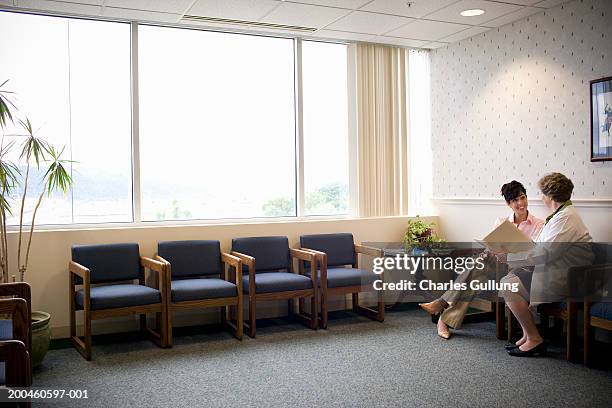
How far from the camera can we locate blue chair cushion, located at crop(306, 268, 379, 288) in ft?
18.2

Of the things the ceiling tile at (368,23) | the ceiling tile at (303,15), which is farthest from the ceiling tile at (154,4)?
the ceiling tile at (368,23)

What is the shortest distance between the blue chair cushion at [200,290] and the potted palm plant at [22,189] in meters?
0.98

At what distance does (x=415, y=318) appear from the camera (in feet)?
19.4

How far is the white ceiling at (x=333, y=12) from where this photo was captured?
5.09m

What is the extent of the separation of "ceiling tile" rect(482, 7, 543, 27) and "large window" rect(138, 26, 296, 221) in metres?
2.03

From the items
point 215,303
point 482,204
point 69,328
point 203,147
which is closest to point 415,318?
point 482,204

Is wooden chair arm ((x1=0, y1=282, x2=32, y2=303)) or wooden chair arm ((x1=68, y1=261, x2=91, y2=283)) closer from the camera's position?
wooden chair arm ((x1=0, y1=282, x2=32, y2=303))

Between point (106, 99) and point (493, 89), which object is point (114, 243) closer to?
point (106, 99)

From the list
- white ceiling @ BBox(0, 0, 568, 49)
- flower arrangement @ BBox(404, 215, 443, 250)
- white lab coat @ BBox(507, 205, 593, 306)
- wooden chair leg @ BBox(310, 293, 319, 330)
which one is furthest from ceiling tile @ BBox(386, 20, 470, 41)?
wooden chair leg @ BBox(310, 293, 319, 330)

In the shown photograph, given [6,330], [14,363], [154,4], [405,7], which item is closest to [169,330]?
[6,330]

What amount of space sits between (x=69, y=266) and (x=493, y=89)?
13.9 feet

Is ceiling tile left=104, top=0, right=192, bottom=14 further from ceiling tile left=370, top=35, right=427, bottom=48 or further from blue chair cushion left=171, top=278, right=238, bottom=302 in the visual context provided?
blue chair cushion left=171, top=278, right=238, bottom=302

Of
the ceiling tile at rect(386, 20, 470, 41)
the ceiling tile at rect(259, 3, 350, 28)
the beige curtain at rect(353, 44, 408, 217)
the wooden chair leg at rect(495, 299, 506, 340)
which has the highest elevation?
the ceiling tile at rect(259, 3, 350, 28)

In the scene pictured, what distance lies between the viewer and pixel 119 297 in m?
4.70
